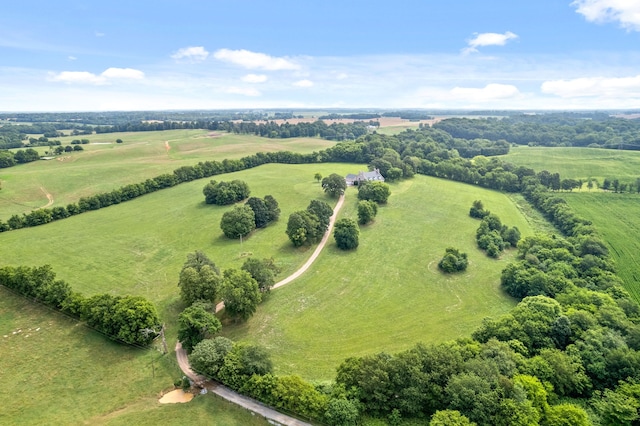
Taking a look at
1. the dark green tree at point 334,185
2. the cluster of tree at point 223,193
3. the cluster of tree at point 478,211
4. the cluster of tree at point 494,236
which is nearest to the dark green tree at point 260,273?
the cluster of tree at point 223,193

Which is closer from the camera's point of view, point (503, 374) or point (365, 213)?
point (503, 374)

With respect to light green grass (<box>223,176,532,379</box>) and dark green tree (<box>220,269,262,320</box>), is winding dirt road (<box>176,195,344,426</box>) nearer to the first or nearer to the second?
light green grass (<box>223,176,532,379</box>)

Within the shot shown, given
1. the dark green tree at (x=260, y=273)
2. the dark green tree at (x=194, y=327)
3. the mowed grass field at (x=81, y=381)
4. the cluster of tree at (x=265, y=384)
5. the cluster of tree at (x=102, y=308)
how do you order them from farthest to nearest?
the dark green tree at (x=260, y=273) < the cluster of tree at (x=102, y=308) < the dark green tree at (x=194, y=327) < the mowed grass field at (x=81, y=381) < the cluster of tree at (x=265, y=384)

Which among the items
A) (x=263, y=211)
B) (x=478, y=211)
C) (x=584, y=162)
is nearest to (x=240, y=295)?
(x=263, y=211)

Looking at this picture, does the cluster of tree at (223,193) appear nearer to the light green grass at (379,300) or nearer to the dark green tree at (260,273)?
the light green grass at (379,300)

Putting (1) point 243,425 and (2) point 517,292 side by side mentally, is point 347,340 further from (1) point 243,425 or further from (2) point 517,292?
(2) point 517,292

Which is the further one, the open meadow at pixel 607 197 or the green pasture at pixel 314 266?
the open meadow at pixel 607 197

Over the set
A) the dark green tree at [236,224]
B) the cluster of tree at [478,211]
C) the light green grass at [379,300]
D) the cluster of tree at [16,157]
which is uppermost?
Result: the cluster of tree at [16,157]

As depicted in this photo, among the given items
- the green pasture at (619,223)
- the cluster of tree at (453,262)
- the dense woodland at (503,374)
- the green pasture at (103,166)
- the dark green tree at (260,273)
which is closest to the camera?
the dense woodland at (503,374)

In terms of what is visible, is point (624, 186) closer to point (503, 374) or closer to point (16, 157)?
point (503, 374)
